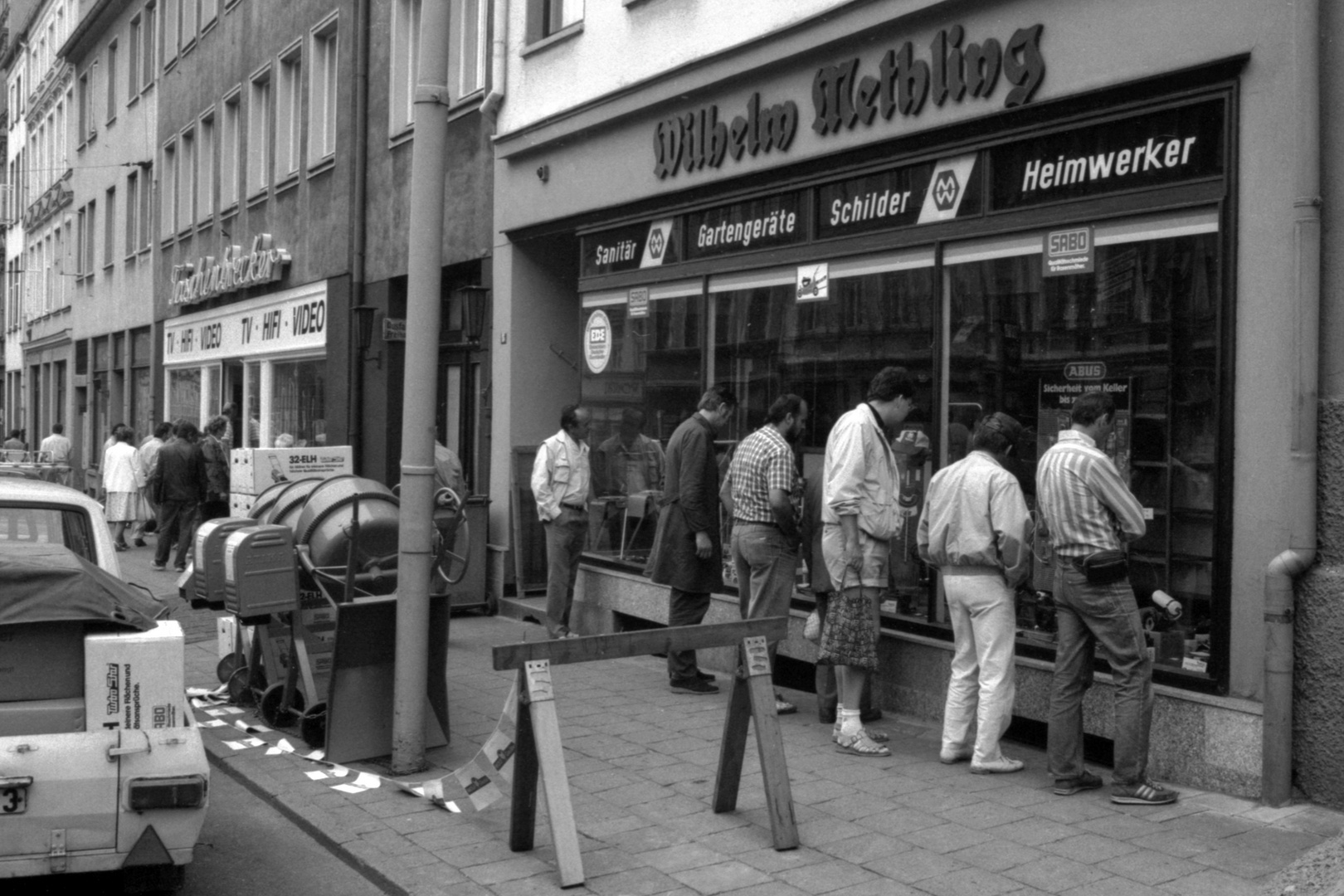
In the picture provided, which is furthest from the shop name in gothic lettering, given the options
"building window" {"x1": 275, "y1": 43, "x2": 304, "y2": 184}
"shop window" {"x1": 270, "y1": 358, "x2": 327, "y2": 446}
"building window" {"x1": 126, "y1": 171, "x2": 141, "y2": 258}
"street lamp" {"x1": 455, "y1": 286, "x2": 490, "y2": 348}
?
"street lamp" {"x1": 455, "y1": 286, "x2": 490, "y2": 348}

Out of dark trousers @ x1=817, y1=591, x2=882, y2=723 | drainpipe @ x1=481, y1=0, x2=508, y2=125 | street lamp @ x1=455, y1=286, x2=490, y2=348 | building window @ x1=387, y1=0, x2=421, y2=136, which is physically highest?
building window @ x1=387, y1=0, x2=421, y2=136

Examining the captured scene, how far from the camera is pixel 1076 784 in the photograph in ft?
22.6

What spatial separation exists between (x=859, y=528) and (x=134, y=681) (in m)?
4.07

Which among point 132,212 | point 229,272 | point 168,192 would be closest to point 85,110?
point 132,212

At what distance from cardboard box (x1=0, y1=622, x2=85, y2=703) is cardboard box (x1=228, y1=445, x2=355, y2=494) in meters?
6.16

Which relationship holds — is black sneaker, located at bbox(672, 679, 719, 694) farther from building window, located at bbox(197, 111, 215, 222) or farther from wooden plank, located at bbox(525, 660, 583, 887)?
building window, located at bbox(197, 111, 215, 222)

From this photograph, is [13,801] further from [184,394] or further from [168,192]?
[168,192]

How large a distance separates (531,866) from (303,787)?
1.83 meters

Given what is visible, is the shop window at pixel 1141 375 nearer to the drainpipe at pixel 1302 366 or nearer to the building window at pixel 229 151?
the drainpipe at pixel 1302 366

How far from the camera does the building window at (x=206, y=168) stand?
1042 inches

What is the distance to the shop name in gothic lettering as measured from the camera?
21672 mm

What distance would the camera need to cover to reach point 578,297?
14.1 meters

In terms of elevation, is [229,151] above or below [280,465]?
above

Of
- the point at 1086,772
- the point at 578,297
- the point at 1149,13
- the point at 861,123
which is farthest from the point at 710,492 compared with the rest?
the point at 578,297
